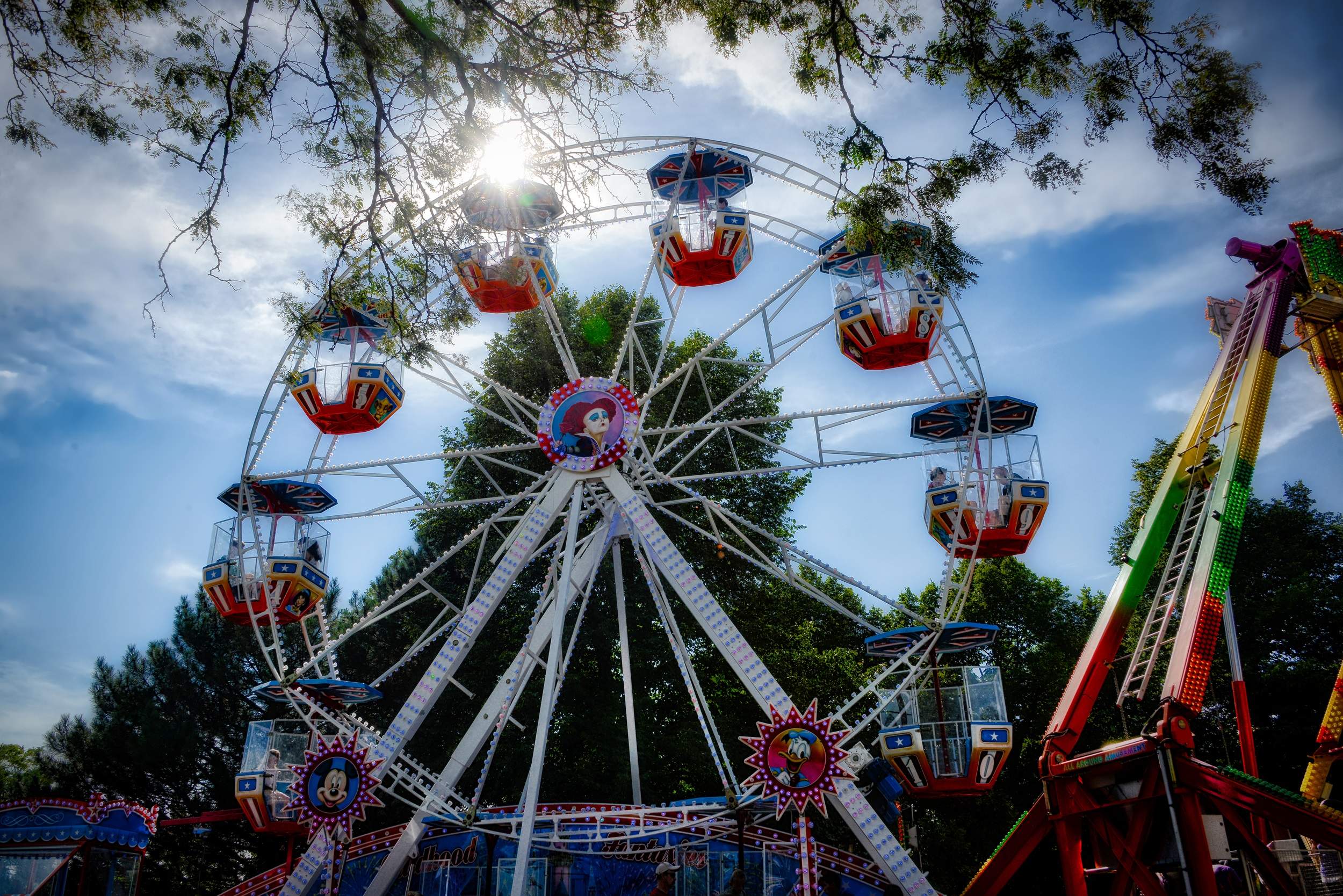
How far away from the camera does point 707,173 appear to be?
1545 centimetres

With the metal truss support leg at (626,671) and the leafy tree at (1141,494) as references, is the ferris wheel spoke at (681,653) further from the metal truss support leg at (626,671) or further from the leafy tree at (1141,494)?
the leafy tree at (1141,494)

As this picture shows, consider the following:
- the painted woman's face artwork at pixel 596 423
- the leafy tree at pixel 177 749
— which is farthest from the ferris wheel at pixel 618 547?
the leafy tree at pixel 177 749

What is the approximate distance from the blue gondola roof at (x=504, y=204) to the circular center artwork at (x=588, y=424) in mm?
3291

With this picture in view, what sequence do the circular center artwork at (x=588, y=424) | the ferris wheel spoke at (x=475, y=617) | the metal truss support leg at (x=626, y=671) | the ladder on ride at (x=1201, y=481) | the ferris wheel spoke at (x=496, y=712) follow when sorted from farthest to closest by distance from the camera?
the metal truss support leg at (x=626, y=671), the circular center artwork at (x=588, y=424), the ferris wheel spoke at (x=496, y=712), the ferris wheel spoke at (x=475, y=617), the ladder on ride at (x=1201, y=481)

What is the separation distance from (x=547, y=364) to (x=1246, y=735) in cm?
1638

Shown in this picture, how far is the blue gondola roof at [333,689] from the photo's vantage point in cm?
1472

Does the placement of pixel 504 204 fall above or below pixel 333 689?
above

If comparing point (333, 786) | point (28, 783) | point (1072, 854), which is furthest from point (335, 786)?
point (28, 783)

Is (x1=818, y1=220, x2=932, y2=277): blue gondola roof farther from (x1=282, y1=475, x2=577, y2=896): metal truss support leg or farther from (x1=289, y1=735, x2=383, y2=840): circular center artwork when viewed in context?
(x1=289, y1=735, x2=383, y2=840): circular center artwork

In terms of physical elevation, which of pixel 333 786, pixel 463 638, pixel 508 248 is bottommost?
pixel 333 786

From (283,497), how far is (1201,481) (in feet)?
45.2

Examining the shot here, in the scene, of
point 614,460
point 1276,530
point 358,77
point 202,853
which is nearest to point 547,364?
point 614,460

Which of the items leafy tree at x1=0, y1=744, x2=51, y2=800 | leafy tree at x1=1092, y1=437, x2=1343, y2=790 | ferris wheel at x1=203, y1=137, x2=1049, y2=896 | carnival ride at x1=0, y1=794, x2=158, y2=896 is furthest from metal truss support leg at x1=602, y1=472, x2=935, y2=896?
leafy tree at x1=0, y1=744, x2=51, y2=800

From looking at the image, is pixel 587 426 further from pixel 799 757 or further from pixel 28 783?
pixel 28 783
